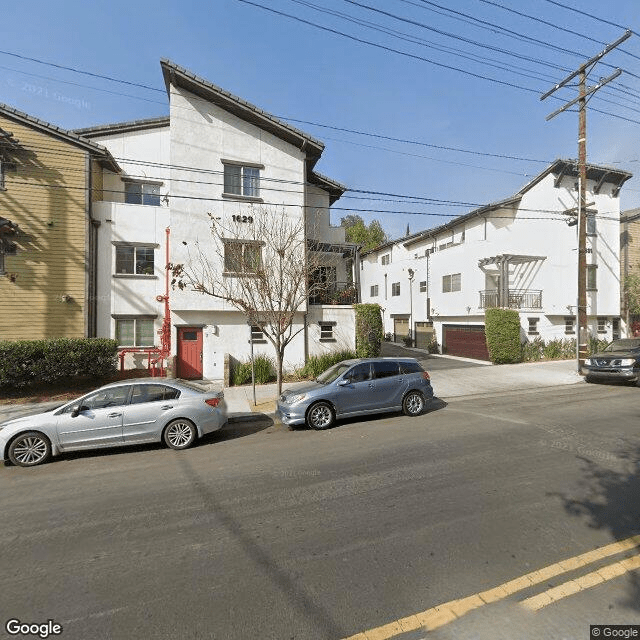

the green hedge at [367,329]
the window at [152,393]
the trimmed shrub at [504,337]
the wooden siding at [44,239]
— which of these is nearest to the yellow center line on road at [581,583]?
the window at [152,393]

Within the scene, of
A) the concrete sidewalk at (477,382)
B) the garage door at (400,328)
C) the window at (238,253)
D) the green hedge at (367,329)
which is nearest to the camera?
the concrete sidewalk at (477,382)

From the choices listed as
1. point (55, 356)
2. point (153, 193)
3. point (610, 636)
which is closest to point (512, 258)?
point (153, 193)

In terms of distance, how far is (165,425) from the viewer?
6.80 m

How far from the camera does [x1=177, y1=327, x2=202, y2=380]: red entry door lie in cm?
1391

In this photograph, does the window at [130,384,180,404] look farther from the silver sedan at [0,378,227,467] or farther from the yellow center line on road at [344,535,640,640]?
the yellow center line on road at [344,535,640,640]

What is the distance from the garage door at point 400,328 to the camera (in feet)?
97.3

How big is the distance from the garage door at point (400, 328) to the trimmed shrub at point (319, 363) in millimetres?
15732

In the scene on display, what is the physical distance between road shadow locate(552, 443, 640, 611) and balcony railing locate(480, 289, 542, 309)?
16398 mm

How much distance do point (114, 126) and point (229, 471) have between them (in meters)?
16.9

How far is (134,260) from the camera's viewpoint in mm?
14648

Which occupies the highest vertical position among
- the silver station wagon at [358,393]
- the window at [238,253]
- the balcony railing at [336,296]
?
the window at [238,253]

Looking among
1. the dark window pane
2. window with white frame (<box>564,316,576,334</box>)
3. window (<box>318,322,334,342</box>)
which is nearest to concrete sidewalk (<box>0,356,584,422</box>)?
window (<box>318,322,334,342</box>)

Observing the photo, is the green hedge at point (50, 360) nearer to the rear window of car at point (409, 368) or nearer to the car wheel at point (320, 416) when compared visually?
the car wheel at point (320, 416)

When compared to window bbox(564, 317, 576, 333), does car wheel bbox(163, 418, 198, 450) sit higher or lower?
lower
